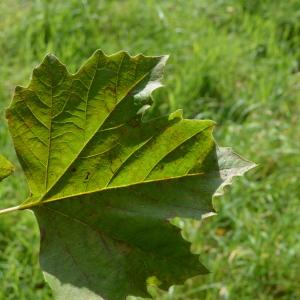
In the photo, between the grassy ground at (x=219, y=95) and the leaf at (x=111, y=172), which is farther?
the grassy ground at (x=219, y=95)

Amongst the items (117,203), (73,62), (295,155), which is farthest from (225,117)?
(117,203)

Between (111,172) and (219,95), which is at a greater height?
(111,172)

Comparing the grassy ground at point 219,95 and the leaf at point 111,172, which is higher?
the leaf at point 111,172

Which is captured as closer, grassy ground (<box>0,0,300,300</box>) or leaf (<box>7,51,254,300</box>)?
leaf (<box>7,51,254,300</box>)

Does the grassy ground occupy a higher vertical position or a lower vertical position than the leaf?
lower
